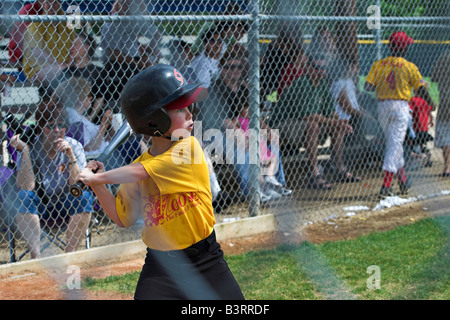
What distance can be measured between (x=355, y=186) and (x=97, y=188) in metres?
5.06

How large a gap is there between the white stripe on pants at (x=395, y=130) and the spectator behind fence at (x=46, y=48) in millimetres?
3705

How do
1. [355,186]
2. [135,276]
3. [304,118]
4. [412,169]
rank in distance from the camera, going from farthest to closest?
[412,169] → [355,186] → [304,118] → [135,276]

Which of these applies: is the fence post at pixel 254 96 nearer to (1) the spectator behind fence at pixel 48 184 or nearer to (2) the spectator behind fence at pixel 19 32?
(1) the spectator behind fence at pixel 48 184

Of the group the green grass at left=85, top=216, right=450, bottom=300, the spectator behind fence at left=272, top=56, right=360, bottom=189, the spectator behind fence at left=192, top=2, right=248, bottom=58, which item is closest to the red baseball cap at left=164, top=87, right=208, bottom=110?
the green grass at left=85, top=216, right=450, bottom=300

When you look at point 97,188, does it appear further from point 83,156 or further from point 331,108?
point 331,108

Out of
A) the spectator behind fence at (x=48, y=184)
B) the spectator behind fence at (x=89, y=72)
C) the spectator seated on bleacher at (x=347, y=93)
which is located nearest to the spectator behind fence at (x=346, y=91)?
the spectator seated on bleacher at (x=347, y=93)

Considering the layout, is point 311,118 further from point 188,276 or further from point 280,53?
point 188,276

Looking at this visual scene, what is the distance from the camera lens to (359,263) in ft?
15.4

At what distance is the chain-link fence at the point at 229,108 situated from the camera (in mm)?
4965

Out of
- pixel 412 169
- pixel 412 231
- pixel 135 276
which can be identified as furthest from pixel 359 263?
pixel 412 169

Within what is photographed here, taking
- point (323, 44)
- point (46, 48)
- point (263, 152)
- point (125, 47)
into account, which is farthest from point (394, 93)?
point (46, 48)

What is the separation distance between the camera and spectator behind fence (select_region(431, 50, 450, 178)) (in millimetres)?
7594

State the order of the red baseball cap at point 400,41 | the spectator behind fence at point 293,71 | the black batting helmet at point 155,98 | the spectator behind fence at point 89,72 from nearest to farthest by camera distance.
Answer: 1. the black batting helmet at point 155,98
2. the spectator behind fence at point 89,72
3. the spectator behind fence at point 293,71
4. the red baseball cap at point 400,41

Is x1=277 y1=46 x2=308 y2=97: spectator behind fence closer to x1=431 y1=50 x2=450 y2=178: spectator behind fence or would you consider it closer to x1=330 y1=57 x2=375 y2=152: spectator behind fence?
x1=330 y1=57 x2=375 y2=152: spectator behind fence
